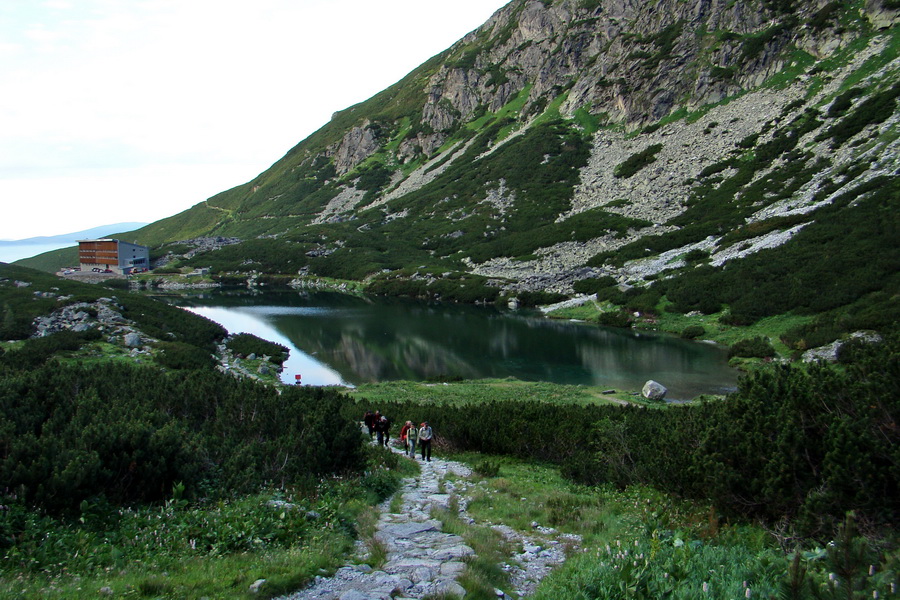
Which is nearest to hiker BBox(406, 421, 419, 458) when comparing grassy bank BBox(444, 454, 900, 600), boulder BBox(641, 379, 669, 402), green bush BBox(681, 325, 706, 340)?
grassy bank BBox(444, 454, 900, 600)

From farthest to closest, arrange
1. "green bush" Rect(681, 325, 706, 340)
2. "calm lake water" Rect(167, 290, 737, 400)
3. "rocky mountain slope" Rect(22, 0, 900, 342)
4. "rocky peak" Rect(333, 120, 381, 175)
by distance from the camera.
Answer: "rocky peak" Rect(333, 120, 381, 175) < "rocky mountain slope" Rect(22, 0, 900, 342) < "green bush" Rect(681, 325, 706, 340) < "calm lake water" Rect(167, 290, 737, 400)

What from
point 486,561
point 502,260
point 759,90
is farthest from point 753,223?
point 486,561

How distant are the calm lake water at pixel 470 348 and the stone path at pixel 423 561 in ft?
78.8

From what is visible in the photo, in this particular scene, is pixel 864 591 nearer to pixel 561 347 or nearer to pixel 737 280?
pixel 561 347

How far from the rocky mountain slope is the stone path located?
3890cm

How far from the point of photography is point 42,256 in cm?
15650

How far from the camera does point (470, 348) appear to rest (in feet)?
155

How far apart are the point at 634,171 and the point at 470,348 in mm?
61664

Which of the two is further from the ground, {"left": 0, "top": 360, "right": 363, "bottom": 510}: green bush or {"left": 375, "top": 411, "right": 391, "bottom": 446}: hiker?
{"left": 0, "top": 360, "right": 363, "bottom": 510}: green bush

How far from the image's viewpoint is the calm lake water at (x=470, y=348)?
3659 cm

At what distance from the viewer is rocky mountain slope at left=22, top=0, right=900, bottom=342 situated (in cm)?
5136

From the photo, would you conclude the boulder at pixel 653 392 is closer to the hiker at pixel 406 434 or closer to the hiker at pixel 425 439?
the hiker at pixel 406 434

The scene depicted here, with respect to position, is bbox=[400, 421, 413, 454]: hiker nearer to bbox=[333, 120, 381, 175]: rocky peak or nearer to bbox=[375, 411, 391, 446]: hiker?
bbox=[375, 411, 391, 446]: hiker

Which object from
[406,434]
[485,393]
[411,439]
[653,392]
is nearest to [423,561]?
[411,439]
